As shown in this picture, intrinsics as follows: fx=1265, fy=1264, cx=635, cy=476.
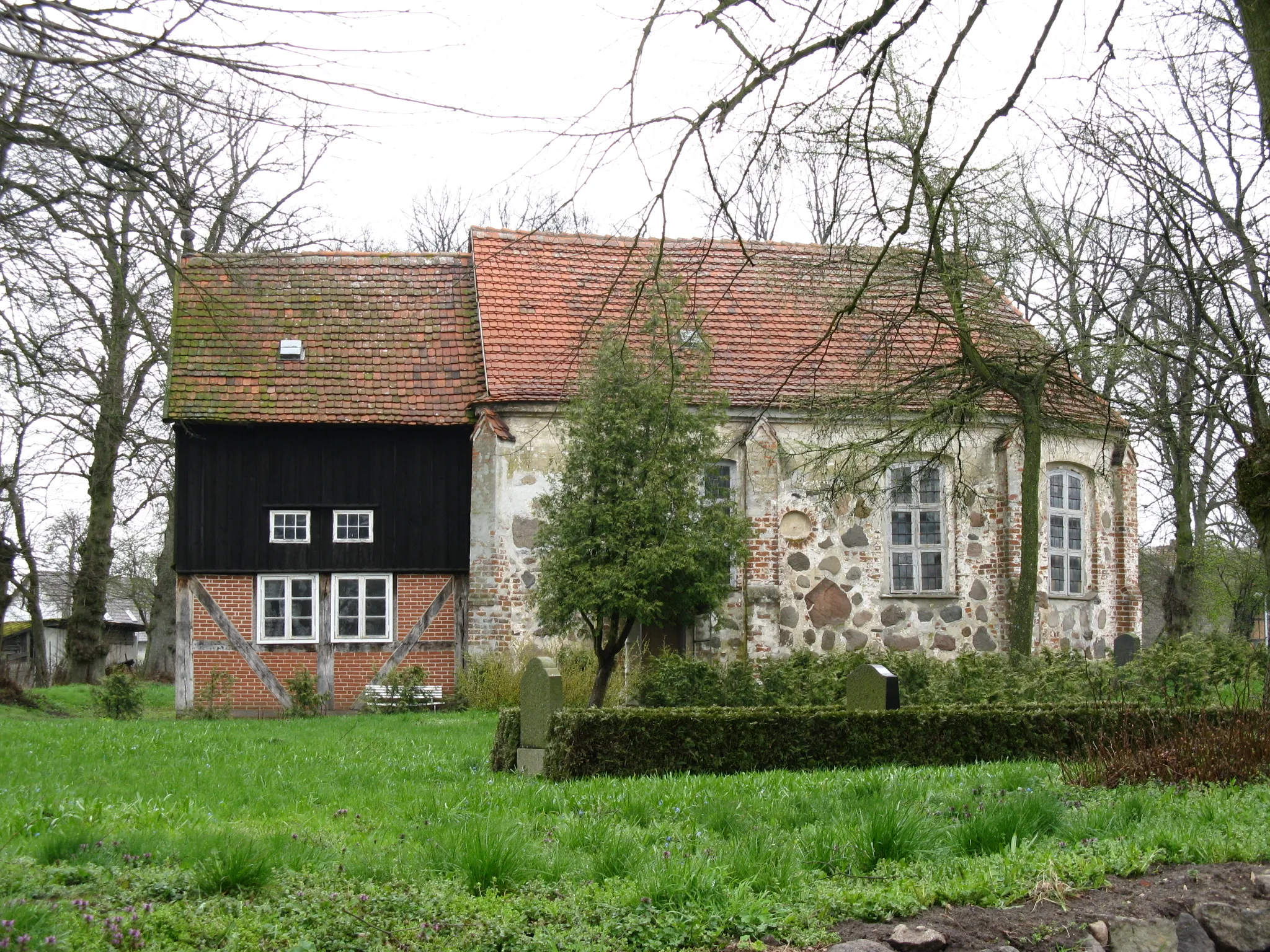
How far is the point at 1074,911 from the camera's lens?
596 centimetres

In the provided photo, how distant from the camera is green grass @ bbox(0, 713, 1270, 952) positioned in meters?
5.59

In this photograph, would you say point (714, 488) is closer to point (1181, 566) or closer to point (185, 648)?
point (185, 648)

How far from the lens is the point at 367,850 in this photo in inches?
267

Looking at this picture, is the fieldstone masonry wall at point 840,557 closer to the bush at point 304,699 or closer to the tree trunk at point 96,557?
the bush at point 304,699

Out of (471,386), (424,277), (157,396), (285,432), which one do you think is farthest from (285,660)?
(157,396)

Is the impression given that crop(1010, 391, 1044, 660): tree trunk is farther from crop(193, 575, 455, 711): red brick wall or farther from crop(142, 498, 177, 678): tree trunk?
crop(142, 498, 177, 678): tree trunk

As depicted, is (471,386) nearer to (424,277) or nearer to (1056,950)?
(424,277)

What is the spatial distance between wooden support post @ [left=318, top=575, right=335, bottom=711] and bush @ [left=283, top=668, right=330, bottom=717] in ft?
1.31

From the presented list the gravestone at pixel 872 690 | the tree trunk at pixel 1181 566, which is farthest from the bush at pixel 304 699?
the tree trunk at pixel 1181 566

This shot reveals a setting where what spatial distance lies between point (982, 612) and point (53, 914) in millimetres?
19342

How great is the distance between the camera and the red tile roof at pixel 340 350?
71.8 feet

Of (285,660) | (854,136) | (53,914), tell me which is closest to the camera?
(53,914)

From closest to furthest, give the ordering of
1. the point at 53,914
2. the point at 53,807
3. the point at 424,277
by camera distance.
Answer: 1. the point at 53,914
2. the point at 53,807
3. the point at 424,277

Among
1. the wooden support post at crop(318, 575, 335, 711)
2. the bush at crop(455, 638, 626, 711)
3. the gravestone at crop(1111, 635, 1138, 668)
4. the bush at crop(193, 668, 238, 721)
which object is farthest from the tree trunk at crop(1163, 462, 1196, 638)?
the bush at crop(193, 668, 238, 721)
